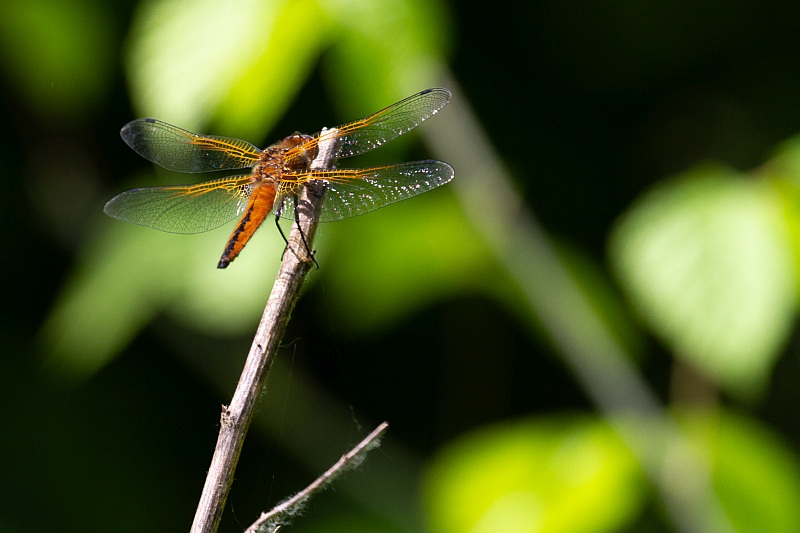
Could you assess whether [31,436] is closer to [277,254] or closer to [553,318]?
[277,254]

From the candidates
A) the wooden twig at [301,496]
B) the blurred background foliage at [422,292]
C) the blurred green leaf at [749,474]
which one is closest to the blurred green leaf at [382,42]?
the blurred background foliage at [422,292]

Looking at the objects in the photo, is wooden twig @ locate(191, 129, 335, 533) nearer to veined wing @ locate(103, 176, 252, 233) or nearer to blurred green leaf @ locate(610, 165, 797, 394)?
veined wing @ locate(103, 176, 252, 233)

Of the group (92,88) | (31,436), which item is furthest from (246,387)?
(31,436)

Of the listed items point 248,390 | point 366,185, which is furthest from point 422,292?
point 248,390

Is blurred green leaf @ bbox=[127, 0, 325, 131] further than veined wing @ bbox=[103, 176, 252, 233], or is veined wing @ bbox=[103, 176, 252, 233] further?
veined wing @ bbox=[103, 176, 252, 233]

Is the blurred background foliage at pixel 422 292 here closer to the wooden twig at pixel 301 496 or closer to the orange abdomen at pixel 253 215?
the orange abdomen at pixel 253 215

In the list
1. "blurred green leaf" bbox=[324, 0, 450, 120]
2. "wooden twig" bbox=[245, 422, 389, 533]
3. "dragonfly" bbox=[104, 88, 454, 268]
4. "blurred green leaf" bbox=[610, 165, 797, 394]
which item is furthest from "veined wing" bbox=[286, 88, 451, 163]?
"wooden twig" bbox=[245, 422, 389, 533]

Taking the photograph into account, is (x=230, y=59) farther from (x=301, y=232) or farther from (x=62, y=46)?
(x=62, y=46)
